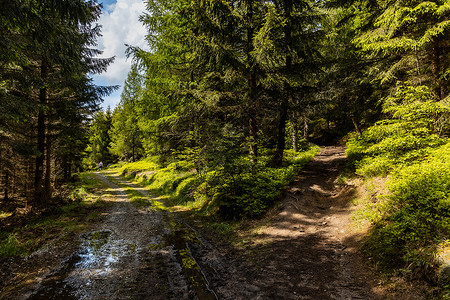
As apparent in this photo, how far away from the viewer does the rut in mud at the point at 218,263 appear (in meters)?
4.32

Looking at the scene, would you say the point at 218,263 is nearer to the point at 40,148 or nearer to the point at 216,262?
the point at 216,262

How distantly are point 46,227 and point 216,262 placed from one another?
7.92 metres

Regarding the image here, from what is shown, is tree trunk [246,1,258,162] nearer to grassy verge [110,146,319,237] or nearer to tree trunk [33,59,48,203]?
grassy verge [110,146,319,237]

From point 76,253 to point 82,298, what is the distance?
2.78m

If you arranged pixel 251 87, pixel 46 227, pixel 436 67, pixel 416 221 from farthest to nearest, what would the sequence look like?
pixel 251 87
pixel 436 67
pixel 46 227
pixel 416 221

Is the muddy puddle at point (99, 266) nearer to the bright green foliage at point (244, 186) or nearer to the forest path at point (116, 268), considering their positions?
the forest path at point (116, 268)

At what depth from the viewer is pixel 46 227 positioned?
28.4ft

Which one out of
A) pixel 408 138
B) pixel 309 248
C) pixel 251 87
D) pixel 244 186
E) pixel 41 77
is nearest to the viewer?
pixel 309 248

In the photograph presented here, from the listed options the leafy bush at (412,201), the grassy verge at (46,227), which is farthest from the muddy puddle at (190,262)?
the grassy verge at (46,227)

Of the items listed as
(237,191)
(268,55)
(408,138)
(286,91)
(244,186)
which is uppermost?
(268,55)

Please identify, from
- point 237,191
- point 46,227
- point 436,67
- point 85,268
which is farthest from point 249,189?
point 436,67

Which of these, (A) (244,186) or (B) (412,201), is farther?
(A) (244,186)

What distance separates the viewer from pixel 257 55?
916 centimetres

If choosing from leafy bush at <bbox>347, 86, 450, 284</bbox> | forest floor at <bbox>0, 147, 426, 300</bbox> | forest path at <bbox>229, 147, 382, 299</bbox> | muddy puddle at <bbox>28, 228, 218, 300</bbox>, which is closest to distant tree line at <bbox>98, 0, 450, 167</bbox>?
leafy bush at <bbox>347, 86, 450, 284</bbox>
